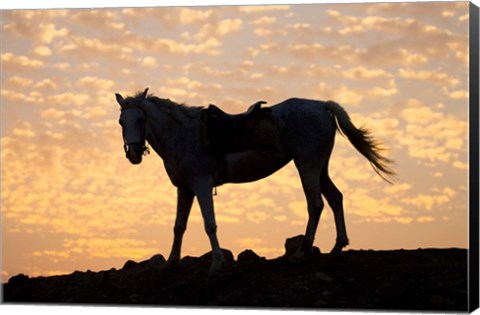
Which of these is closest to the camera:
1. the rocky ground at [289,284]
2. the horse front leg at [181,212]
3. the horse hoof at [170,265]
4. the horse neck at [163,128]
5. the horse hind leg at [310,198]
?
the rocky ground at [289,284]

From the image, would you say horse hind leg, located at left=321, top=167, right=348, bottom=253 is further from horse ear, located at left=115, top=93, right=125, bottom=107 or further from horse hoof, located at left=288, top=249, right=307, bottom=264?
horse ear, located at left=115, top=93, right=125, bottom=107

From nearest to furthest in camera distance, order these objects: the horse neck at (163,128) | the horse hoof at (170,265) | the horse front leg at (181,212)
→ the horse neck at (163,128) < the horse front leg at (181,212) < the horse hoof at (170,265)

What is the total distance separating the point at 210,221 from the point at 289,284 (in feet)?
3.83

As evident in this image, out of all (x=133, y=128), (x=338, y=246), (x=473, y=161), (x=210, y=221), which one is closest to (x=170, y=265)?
(x=210, y=221)

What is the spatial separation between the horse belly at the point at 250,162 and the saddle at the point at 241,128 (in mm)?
80

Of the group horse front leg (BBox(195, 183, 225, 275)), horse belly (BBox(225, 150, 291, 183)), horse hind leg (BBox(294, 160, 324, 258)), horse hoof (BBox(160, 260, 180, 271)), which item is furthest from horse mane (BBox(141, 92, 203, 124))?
horse hoof (BBox(160, 260, 180, 271))

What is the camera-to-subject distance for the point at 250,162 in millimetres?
14875

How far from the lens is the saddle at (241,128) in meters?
14.8

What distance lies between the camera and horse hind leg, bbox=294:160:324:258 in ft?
48.0

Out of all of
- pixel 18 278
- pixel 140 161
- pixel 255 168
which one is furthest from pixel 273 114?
pixel 18 278

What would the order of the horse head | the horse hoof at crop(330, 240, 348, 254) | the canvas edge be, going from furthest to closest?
the horse hoof at crop(330, 240, 348, 254) < the horse head < the canvas edge

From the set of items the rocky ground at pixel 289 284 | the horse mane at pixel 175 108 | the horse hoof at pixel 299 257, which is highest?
the horse mane at pixel 175 108

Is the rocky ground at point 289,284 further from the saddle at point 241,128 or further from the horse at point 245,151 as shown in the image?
the saddle at point 241,128

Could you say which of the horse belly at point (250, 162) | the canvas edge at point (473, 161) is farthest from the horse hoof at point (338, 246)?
the canvas edge at point (473, 161)
